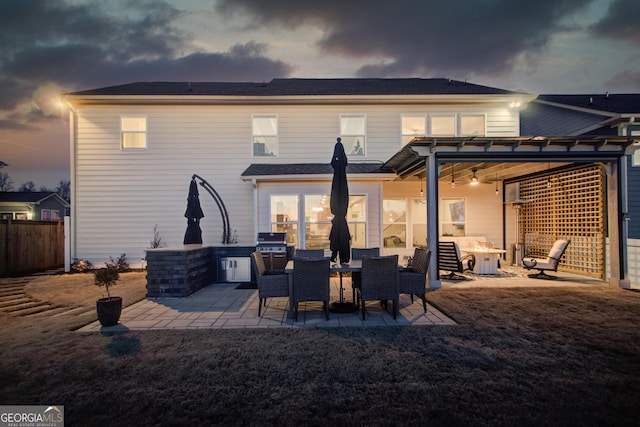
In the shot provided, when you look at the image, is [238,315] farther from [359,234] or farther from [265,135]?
[265,135]

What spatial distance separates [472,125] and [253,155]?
7.78 m

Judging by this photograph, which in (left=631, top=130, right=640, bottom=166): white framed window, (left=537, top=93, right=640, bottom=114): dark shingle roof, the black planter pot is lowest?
A: the black planter pot

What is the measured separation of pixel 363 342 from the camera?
13.3 ft

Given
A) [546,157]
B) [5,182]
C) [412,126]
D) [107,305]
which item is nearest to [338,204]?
[107,305]

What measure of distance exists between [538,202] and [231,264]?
405 inches

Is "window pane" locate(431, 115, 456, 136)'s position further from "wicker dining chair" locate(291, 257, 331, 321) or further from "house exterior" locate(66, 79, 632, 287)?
"wicker dining chair" locate(291, 257, 331, 321)

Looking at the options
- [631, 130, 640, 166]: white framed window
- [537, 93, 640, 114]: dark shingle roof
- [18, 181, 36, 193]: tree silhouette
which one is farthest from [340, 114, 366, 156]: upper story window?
[18, 181, 36, 193]: tree silhouette

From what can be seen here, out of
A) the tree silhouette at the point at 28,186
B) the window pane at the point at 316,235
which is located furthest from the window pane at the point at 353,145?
the tree silhouette at the point at 28,186

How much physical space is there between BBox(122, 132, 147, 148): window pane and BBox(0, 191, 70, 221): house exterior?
16.1 meters

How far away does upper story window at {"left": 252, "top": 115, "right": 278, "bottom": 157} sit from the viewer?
10773mm

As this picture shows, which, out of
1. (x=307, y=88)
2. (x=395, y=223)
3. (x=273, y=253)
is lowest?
(x=273, y=253)

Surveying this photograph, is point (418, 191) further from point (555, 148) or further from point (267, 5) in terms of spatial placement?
point (267, 5)

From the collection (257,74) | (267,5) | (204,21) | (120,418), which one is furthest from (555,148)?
(257,74)

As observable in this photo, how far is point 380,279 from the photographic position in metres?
5.02
